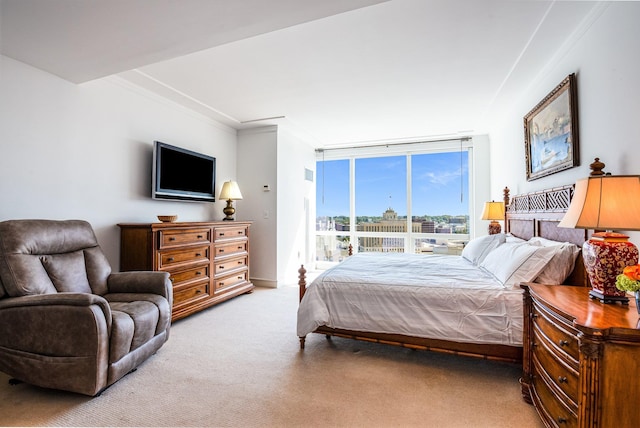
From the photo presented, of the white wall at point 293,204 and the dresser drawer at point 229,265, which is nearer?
the dresser drawer at point 229,265

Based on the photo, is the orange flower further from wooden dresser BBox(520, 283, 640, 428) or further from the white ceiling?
the white ceiling

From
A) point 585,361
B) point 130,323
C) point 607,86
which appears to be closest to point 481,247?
point 607,86

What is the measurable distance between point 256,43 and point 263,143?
2455 millimetres

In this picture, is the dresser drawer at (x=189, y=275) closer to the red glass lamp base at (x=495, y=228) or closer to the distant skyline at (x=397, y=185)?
the distant skyline at (x=397, y=185)

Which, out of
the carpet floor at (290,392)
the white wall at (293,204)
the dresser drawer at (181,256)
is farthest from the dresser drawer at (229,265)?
the carpet floor at (290,392)

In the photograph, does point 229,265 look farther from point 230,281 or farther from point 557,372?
point 557,372

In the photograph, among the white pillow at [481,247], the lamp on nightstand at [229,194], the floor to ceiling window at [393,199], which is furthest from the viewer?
the floor to ceiling window at [393,199]

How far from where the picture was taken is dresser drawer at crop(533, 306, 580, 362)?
1.29m

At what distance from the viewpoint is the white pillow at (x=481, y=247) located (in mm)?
3195

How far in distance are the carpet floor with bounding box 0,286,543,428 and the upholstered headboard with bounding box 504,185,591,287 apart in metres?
1.02

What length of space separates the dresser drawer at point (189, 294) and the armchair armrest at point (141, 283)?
69cm

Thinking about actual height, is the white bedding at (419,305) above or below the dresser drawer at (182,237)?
below

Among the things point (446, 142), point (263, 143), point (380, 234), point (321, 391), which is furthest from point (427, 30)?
point (380, 234)

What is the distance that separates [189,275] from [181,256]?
0.26m
